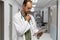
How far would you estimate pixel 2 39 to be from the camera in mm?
2895

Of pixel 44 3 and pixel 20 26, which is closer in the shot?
pixel 20 26

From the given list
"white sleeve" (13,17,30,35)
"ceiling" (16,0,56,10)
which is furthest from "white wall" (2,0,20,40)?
"white sleeve" (13,17,30,35)

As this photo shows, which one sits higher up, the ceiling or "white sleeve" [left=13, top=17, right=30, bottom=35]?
the ceiling

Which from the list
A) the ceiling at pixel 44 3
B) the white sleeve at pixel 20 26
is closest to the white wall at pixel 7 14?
the ceiling at pixel 44 3

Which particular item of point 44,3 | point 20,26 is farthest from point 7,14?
point 20,26

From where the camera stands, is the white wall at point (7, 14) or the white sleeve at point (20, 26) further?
the white wall at point (7, 14)

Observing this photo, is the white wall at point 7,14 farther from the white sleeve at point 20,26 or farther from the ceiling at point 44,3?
the white sleeve at point 20,26

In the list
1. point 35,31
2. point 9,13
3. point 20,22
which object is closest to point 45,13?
point 9,13

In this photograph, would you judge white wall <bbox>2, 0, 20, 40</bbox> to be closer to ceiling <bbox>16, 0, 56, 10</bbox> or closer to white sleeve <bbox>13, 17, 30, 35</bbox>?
ceiling <bbox>16, 0, 56, 10</bbox>

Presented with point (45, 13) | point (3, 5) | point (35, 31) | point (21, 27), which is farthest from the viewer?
point (45, 13)

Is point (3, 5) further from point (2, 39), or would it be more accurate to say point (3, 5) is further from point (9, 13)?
point (2, 39)

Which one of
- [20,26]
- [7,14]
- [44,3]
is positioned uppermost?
[44,3]

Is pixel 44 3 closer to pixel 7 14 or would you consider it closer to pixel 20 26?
pixel 7 14

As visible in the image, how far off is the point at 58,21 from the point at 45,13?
417 millimetres
